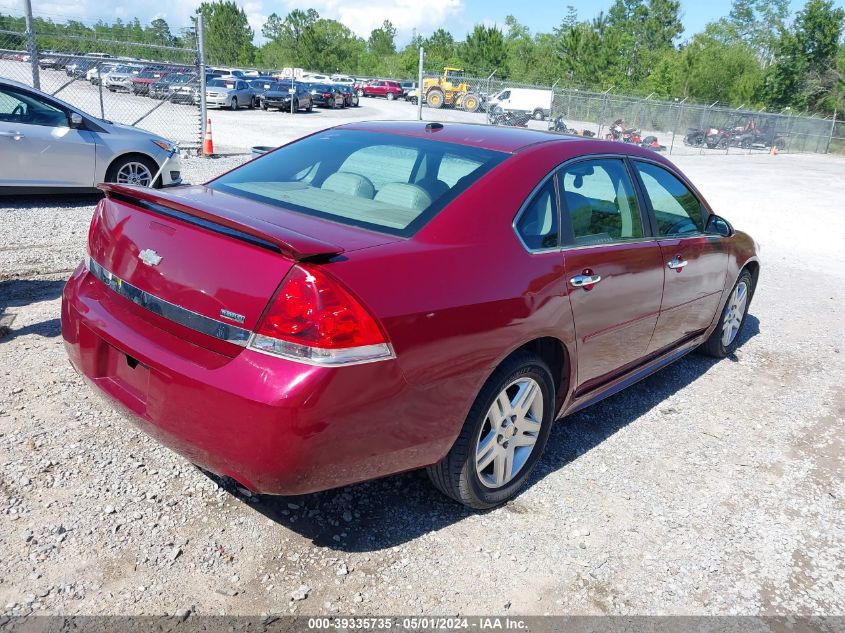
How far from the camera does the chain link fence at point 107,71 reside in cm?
1267

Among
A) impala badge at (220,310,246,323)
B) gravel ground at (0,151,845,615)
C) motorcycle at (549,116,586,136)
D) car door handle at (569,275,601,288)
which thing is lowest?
gravel ground at (0,151,845,615)

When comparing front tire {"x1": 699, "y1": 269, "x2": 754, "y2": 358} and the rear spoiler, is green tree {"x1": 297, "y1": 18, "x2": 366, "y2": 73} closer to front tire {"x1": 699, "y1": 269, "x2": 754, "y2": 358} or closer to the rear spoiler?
front tire {"x1": 699, "y1": 269, "x2": 754, "y2": 358}

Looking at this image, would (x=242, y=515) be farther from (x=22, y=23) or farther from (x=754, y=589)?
(x=22, y=23)

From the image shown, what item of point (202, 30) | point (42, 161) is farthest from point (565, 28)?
point (42, 161)

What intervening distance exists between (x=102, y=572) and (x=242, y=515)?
1.97 ft

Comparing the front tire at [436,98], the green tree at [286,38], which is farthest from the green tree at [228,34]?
the front tire at [436,98]

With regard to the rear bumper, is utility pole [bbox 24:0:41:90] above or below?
above

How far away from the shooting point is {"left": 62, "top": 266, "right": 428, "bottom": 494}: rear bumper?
2367mm

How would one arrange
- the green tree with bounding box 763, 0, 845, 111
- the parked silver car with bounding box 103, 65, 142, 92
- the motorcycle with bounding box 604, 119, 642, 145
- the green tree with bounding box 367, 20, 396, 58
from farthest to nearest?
the green tree with bounding box 367, 20, 396, 58, the green tree with bounding box 763, 0, 845, 111, the motorcycle with bounding box 604, 119, 642, 145, the parked silver car with bounding box 103, 65, 142, 92

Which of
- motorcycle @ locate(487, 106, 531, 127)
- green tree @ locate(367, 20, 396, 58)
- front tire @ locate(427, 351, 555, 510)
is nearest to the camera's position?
front tire @ locate(427, 351, 555, 510)

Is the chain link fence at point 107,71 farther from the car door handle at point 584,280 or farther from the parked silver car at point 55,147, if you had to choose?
the car door handle at point 584,280

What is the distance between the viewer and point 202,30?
14250 mm

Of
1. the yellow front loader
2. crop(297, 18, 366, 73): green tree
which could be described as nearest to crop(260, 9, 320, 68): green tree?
crop(297, 18, 366, 73): green tree

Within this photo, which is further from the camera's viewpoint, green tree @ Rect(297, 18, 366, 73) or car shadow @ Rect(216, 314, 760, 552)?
green tree @ Rect(297, 18, 366, 73)
